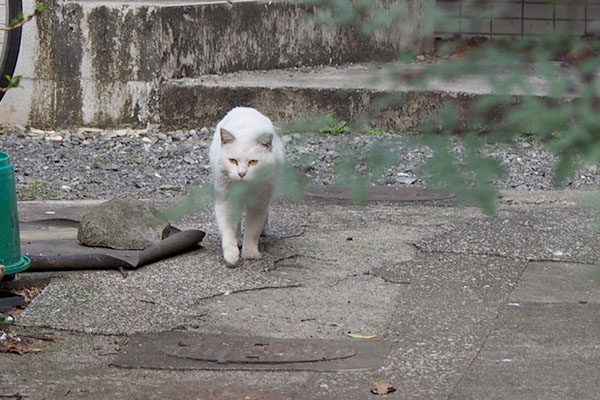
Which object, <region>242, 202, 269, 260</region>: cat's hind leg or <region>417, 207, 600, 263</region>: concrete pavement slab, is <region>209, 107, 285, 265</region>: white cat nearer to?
<region>242, 202, 269, 260</region>: cat's hind leg

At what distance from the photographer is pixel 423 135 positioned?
1.54 metres

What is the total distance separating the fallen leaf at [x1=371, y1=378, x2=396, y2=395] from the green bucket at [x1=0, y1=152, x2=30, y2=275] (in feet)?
5.04

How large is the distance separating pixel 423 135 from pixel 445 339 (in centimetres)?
239

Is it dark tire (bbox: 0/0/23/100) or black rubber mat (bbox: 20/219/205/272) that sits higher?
dark tire (bbox: 0/0/23/100)

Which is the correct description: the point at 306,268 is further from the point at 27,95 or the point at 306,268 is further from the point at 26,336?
the point at 27,95

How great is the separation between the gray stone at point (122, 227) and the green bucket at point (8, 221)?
2.84 ft

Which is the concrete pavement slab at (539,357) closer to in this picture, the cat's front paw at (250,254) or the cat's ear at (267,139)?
the cat's ear at (267,139)

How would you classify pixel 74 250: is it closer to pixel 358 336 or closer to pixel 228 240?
pixel 228 240

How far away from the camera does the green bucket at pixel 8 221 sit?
3891 mm

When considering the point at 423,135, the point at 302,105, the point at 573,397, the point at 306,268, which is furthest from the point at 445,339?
the point at 302,105

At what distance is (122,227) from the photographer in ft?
15.9

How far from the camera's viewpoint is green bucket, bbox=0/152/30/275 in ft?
12.8

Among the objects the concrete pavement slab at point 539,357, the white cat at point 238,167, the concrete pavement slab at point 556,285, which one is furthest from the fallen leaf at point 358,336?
the concrete pavement slab at point 556,285

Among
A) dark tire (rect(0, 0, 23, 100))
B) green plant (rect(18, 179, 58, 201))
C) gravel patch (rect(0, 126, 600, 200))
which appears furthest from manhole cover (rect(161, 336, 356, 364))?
dark tire (rect(0, 0, 23, 100))
